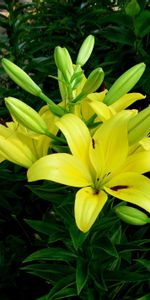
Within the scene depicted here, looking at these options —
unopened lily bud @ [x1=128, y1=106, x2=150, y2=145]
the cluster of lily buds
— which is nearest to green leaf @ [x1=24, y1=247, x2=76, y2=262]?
the cluster of lily buds

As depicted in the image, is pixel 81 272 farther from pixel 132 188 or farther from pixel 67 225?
pixel 132 188

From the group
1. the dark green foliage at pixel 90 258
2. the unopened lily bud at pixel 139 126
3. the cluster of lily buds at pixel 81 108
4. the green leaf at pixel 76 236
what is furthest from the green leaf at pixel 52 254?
the unopened lily bud at pixel 139 126

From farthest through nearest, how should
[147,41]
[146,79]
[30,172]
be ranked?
[147,41], [146,79], [30,172]

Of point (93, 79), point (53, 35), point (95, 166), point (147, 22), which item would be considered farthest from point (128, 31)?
point (95, 166)

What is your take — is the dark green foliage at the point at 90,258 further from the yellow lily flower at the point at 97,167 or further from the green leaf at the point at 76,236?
the yellow lily flower at the point at 97,167

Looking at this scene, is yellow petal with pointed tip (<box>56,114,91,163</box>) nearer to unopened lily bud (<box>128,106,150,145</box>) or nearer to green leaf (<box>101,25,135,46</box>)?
unopened lily bud (<box>128,106,150,145</box>)

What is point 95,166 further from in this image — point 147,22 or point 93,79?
point 147,22
